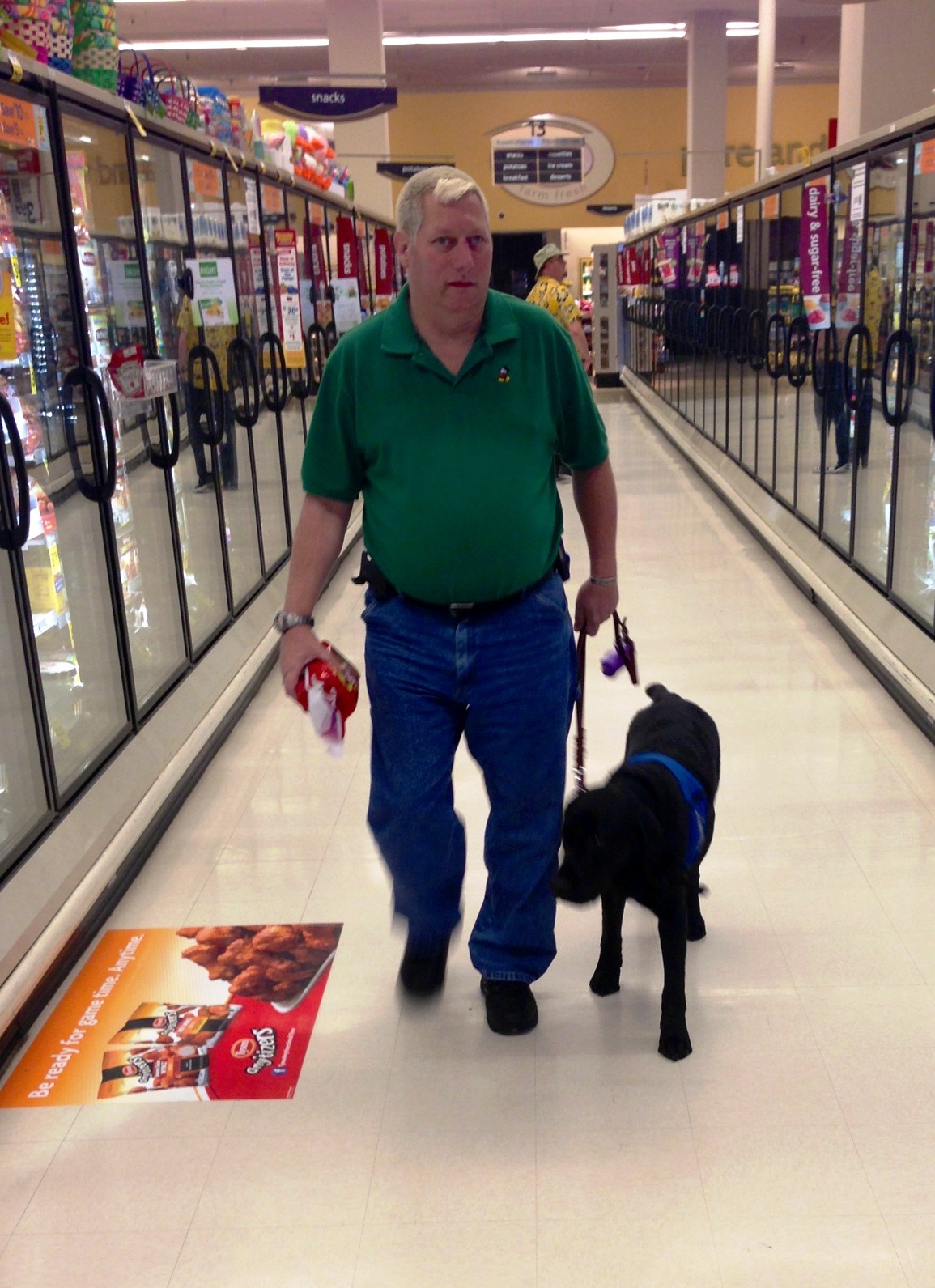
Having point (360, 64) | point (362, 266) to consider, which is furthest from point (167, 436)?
point (360, 64)

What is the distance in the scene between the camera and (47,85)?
3076 mm

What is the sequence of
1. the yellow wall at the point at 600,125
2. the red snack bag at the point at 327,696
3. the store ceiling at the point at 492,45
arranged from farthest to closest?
the yellow wall at the point at 600,125 → the store ceiling at the point at 492,45 → the red snack bag at the point at 327,696

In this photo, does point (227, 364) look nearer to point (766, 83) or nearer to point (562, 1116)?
point (562, 1116)

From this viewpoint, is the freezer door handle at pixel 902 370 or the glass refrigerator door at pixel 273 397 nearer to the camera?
the freezer door handle at pixel 902 370

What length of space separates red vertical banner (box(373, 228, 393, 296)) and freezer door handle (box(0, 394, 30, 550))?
7998 millimetres

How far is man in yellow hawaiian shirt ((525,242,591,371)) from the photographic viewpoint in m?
8.60

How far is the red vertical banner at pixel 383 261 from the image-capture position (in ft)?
34.3

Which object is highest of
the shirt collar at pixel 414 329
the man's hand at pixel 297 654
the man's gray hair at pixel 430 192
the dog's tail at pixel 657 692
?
the man's gray hair at pixel 430 192

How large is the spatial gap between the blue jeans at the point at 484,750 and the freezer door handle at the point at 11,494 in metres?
0.81

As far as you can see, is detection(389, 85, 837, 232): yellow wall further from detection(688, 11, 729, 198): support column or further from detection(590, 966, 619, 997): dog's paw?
detection(590, 966, 619, 997): dog's paw

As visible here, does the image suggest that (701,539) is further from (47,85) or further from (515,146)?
(515,146)

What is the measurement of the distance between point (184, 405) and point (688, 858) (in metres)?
2.94

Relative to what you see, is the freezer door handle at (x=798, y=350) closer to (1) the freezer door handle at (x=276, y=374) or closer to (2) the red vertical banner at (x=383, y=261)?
(1) the freezer door handle at (x=276, y=374)

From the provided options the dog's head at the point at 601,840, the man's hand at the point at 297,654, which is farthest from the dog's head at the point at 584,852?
the man's hand at the point at 297,654
